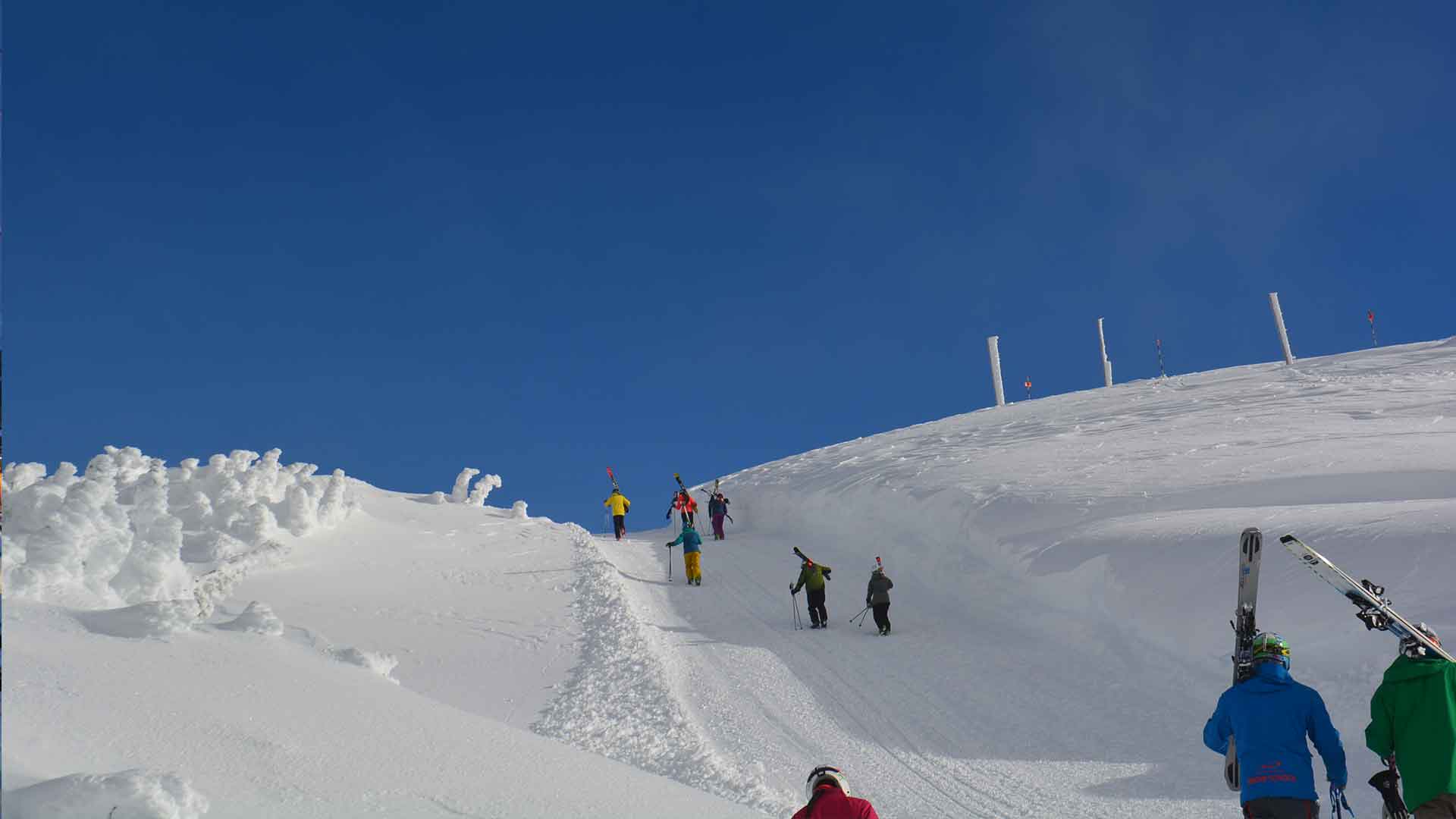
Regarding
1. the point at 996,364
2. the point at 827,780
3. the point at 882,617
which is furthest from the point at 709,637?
the point at 996,364

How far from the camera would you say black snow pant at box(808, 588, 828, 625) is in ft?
54.8

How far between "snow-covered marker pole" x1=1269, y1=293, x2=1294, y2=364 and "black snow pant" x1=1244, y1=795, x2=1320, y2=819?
130 feet

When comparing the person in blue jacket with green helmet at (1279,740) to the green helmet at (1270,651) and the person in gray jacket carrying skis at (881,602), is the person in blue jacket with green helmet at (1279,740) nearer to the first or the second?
the green helmet at (1270,651)

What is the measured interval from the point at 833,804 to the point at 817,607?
41.1 feet

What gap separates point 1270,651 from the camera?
18.0ft

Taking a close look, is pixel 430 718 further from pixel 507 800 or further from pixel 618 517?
pixel 618 517

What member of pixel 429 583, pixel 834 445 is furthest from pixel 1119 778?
pixel 834 445

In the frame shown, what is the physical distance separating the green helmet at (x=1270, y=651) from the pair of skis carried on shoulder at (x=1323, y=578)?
0.10 metres

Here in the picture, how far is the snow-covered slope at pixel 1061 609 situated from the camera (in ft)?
33.6

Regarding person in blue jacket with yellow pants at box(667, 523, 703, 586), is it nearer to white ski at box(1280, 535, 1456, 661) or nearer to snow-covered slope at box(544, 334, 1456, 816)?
snow-covered slope at box(544, 334, 1456, 816)

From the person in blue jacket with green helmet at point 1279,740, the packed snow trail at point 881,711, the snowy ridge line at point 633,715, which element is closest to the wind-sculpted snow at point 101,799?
the snowy ridge line at point 633,715

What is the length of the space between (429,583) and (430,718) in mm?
9038

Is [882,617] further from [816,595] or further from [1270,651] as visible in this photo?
[1270,651]

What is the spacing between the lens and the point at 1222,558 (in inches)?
531
